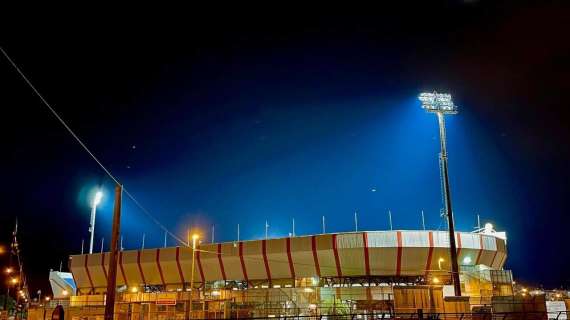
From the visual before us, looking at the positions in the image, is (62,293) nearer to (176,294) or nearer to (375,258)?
(176,294)

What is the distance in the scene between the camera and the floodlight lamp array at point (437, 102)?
4964 cm

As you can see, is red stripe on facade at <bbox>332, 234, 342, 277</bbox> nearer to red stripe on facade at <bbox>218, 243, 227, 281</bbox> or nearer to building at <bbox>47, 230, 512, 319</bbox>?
building at <bbox>47, 230, 512, 319</bbox>

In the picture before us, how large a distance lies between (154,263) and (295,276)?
19.0m

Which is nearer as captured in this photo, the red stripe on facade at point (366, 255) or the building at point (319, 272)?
the building at point (319, 272)

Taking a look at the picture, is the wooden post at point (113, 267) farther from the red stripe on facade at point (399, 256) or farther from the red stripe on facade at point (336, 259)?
the red stripe on facade at point (399, 256)

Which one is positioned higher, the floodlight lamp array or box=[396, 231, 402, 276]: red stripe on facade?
the floodlight lamp array

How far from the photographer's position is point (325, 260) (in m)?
56.6

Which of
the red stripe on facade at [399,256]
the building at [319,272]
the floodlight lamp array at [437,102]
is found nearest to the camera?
the floodlight lamp array at [437,102]

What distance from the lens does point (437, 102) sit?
164ft


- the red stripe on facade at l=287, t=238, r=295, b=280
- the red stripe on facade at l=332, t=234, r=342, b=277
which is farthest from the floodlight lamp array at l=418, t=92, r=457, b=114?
the red stripe on facade at l=287, t=238, r=295, b=280

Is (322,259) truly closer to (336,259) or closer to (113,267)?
(336,259)

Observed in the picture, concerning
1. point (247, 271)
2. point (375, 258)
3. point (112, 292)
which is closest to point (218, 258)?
point (247, 271)

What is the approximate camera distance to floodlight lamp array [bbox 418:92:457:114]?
163 feet

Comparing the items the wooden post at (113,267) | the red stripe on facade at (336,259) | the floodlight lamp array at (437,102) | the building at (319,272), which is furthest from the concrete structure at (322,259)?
the wooden post at (113,267)
